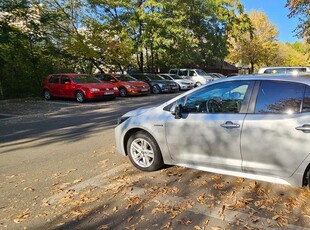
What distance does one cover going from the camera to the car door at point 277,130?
3.34 meters

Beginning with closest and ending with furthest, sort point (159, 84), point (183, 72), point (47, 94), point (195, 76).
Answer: point (47, 94), point (159, 84), point (195, 76), point (183, 72)

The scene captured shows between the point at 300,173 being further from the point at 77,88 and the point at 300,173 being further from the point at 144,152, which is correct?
the point at 77,88

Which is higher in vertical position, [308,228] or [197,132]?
[197,132]

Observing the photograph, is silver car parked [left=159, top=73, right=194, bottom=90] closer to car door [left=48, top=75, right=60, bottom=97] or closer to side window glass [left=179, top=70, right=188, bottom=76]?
side window glass [left=179, top=70, right=188, bottom=76]

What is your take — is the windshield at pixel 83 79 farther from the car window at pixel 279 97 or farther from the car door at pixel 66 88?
the car window at pixel 279 97

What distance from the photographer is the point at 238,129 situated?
370 centimetres

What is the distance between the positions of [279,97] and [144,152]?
2183 mm

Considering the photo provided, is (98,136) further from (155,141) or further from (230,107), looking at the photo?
(230,107)

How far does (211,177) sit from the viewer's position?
446 centimetres

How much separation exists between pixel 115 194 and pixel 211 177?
144cm

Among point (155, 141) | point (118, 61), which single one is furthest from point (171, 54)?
point (155, 141)

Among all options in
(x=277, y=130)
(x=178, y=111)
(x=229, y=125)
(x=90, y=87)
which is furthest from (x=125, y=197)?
(x=90, y=87)

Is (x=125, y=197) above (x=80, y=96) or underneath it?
underneath

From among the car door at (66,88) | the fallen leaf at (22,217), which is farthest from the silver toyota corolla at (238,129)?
the car door at (66,88)
